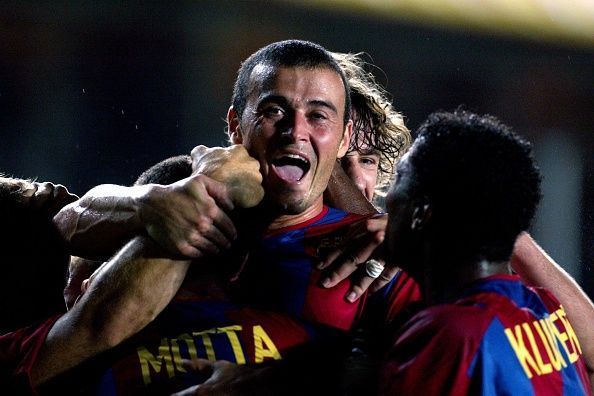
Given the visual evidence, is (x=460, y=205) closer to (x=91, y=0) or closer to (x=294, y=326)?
(x=294, y=326)

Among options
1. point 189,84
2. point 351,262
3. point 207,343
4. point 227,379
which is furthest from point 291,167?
point 189,84

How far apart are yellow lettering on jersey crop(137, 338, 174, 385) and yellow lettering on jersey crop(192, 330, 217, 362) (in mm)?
82

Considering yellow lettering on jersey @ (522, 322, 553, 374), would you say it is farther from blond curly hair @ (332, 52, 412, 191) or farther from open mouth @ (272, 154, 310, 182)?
blond curly hair @ (332, 52, 412, 191)

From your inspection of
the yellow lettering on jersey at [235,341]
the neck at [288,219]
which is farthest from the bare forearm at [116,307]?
the neck at [288,219]

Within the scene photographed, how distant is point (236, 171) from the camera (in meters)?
2.15

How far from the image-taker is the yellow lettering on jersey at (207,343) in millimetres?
2066

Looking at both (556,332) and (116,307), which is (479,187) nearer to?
(556,332)

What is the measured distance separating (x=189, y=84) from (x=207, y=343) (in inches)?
165

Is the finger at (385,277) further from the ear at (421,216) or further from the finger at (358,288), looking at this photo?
the ear at (421,216)

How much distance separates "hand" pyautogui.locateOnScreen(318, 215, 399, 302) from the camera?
2203 millimetres

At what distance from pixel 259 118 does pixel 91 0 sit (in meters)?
4.12

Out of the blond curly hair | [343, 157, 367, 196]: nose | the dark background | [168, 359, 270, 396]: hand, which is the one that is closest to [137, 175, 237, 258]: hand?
[168, 359, 270, 396]: hand

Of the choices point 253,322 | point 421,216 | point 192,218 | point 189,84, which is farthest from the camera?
point 189,84

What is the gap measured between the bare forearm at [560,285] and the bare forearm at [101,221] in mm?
1098
